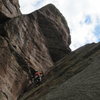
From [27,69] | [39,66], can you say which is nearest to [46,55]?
[39,66]

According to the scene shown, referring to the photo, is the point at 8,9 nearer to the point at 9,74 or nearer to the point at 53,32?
the point at 53,32

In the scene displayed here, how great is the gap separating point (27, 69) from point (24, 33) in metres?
6.65

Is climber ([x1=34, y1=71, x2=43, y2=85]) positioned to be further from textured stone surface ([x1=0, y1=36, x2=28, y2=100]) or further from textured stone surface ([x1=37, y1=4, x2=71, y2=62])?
textured stone surface ([x1=37, y1=4, x2=71, y2=62])

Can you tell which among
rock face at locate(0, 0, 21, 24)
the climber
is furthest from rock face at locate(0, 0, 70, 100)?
the climber

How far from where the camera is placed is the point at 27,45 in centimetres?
4572

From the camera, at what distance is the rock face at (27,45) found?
39.2 m

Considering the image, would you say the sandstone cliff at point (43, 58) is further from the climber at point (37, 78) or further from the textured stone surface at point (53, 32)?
the climber at point (37, 78)

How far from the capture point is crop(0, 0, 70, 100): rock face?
1545 inches

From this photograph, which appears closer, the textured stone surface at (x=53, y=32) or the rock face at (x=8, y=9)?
the rock face at (x=8, y=9)

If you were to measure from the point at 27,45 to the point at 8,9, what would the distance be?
24.5ft

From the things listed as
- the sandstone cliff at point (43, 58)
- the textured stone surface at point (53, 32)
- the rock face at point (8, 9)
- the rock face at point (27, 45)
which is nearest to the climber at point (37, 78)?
the sandstone cliff at point (43, 58)

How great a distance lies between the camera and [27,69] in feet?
139

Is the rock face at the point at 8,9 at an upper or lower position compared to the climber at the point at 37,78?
upper

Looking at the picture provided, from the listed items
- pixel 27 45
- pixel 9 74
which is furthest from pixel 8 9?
pixel 9 74
